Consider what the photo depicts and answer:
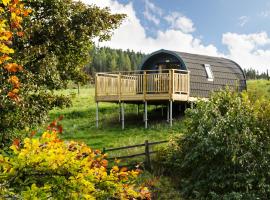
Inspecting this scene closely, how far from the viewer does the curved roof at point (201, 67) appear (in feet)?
108

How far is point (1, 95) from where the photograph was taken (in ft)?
56.0

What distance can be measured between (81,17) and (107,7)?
1445 mm

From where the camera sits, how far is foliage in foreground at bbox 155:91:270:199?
54.7 ft

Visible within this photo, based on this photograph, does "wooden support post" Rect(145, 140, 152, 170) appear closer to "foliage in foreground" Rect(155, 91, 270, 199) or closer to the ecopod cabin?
"foliage in foreground" Rect(155, 91, 270, 199)

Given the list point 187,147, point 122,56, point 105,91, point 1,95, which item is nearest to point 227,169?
point 187,147

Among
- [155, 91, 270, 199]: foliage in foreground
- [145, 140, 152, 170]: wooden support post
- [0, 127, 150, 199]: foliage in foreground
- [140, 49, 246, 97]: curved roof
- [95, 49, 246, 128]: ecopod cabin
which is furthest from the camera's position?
[140, 49, 246, 97]: curved roof

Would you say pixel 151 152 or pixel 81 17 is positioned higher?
pixel 81 17

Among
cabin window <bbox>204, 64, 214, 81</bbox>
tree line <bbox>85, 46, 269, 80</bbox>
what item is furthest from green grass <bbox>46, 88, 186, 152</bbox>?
tree line <bbox>85, 46, 269, 80</bbox>

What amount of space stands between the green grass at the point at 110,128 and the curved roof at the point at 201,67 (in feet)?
11.9

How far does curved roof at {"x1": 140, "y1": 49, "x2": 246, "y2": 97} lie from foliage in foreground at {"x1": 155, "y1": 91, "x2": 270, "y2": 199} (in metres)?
13.0

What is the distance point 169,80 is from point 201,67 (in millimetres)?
5966

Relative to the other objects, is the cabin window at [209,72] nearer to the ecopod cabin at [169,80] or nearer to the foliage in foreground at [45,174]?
the ecopod cabin at [169,80]

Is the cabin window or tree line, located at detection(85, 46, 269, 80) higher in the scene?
tree line, located at detection(85, 46, 269, 80)

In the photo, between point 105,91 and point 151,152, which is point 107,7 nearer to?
point 151,152
